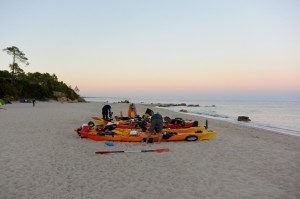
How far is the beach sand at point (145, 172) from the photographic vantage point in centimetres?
587

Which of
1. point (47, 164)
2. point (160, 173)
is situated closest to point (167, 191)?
point (160, 173)

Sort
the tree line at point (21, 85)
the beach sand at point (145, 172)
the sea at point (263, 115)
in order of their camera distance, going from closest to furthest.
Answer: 1. the beach sand at point (145, 172)
2. the sea at point (263, 115)
3. the tree line at point (21, 85)

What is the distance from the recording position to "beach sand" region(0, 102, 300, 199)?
19.3ft

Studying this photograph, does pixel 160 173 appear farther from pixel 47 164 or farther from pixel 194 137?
pixel 194 137

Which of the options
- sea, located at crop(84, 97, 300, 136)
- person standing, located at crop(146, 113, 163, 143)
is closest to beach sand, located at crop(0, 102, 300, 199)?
person standing, located at crop(146, 113, 163, 143)

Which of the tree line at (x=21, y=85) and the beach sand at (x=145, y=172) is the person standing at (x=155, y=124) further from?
the tree line at (x=21, y=85)

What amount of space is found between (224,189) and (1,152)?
8.12 meters

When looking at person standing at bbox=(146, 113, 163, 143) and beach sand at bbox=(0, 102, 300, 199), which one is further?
person standing at bbox=(146, 113, 163, 143)

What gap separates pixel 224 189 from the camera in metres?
6.18

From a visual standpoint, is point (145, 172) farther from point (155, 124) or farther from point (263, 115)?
point (263, 115)

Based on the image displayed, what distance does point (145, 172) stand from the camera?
7.46m

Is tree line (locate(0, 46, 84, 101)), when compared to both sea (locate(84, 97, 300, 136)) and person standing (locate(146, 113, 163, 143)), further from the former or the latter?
person standing (locate(146, 113, 163, 143))

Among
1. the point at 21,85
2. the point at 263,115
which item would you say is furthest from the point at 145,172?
the point at 21,85

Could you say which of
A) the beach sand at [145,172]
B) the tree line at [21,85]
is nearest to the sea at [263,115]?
the beach sand at [145,172]
